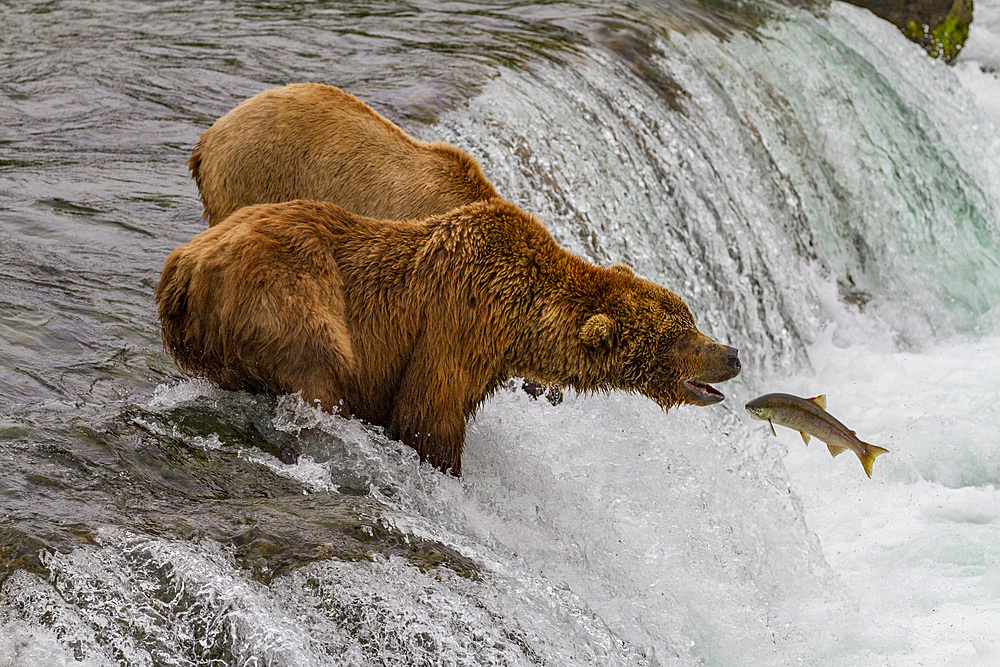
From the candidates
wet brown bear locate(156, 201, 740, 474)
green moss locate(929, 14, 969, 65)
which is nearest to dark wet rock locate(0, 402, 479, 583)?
wet brown bear locate(156, 201, 740, 474)

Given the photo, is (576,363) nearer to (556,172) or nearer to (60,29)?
(556,172)

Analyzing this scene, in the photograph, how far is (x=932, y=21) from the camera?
542 inches

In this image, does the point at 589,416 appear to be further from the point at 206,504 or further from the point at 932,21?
the point at 932,21

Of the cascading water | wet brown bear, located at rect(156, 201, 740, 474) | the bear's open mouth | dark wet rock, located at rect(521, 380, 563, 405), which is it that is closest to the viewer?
the cascading water

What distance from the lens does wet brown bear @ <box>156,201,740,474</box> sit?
14.2ft

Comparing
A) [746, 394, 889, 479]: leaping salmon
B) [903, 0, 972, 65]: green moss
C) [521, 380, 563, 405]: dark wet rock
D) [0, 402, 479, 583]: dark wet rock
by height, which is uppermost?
[903, 0, 972, 65]: green moss

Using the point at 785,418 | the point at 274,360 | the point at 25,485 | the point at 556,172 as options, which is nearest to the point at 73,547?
the point at 25,485

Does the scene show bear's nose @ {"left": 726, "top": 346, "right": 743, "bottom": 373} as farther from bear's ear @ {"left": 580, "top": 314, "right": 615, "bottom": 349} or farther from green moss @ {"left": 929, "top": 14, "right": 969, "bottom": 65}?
green moss @ {"left": 929, "top": 14, "right": 969, "bottom": 65}

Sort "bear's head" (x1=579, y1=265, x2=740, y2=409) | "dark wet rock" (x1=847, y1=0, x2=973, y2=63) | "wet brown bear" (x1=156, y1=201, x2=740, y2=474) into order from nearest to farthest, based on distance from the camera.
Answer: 1. "wet brown bear" (x1=156, y1=201, x2=740, y2=474)
2. "bear's head" (x1=579, y1=265, x2=740, y2=409)
3. "dark wet rock" (x1=847, y1=0, x2=973, y2=63)

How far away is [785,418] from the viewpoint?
5.13 metres

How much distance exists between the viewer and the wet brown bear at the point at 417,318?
→ 14.2 feet

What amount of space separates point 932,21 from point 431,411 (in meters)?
11.4

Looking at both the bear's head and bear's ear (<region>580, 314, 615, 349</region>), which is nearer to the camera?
bear's ear (<region>580, 314, 615, 349</region>)

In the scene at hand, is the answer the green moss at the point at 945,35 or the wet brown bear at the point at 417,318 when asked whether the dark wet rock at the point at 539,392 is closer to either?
the wet brown bear at the point at 417,318
